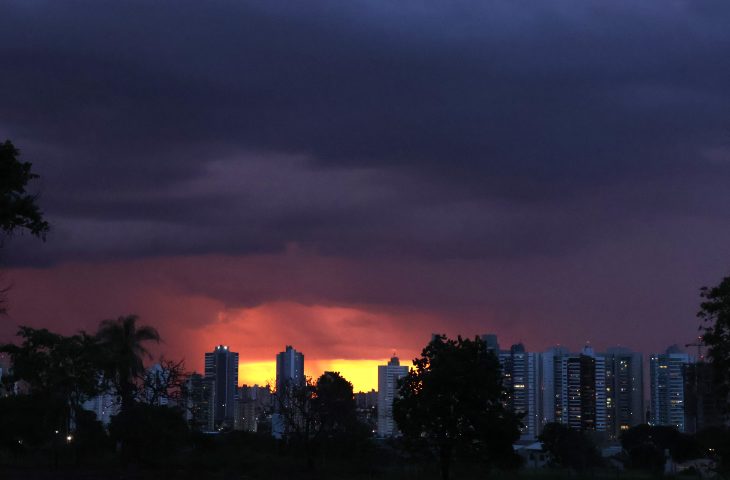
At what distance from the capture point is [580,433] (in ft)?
377

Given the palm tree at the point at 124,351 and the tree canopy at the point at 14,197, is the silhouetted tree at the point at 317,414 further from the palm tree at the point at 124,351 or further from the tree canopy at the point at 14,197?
the tree canopy at the point at 14,197

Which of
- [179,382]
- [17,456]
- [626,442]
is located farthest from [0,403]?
[626,442]

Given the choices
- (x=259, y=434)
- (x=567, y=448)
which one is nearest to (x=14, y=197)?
(x=259, y=434)

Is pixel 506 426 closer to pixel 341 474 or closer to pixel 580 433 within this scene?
pixel 341 474

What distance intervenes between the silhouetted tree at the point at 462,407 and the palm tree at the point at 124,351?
3089cm

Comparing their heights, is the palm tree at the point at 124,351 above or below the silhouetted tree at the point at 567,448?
above

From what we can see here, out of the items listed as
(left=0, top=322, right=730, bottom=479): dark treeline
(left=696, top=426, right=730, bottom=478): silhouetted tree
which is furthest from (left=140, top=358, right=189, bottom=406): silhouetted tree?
(left=696, top=426, right=730, bottom=478): silhouetted tree

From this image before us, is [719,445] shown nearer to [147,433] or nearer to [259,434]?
[147,433]

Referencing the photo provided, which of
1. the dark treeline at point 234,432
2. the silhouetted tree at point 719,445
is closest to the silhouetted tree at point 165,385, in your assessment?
the dark treeline at point 234,432

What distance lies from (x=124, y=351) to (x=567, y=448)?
175ft

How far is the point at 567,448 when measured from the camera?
10856 cm

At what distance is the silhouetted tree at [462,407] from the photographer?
5409 centimetres

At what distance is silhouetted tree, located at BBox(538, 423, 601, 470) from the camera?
107 m

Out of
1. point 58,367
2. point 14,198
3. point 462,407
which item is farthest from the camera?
point 58,367
